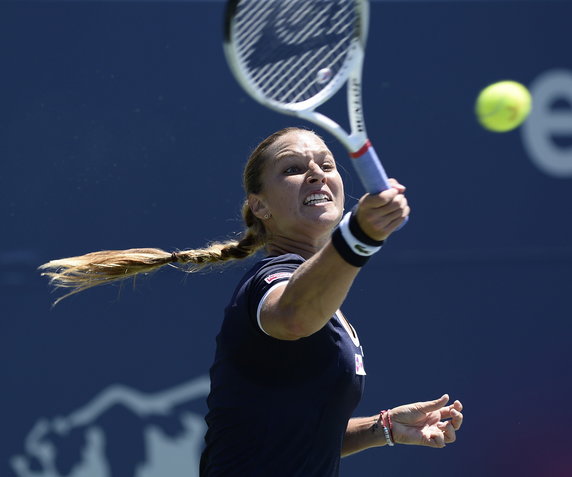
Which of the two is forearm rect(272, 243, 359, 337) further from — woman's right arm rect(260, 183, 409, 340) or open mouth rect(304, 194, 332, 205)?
open mouth rect(304, 194, 332, 205)

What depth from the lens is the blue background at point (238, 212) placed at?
12.9ft

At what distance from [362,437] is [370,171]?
42.0 inches

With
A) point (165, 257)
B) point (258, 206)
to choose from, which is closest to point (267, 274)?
point (258, 206)

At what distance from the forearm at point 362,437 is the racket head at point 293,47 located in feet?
3.08

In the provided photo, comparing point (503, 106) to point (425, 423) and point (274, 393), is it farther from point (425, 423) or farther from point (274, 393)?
point (274, 393)

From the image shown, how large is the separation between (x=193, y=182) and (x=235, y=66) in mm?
2307

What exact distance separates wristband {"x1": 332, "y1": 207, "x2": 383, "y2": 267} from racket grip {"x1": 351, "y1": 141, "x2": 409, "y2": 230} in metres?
0.06

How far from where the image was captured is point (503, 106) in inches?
157

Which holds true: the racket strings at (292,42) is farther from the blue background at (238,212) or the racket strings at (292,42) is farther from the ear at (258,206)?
the blue background at (238,212)

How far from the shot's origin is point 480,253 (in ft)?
13.7

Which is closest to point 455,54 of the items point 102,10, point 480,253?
point 480,253

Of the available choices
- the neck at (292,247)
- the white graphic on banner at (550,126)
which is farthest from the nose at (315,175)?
the white graphic on banner at (550,126)

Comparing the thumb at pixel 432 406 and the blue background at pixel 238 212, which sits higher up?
the blue background at pixel 238 212

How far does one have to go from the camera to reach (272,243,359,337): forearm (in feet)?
5.39
